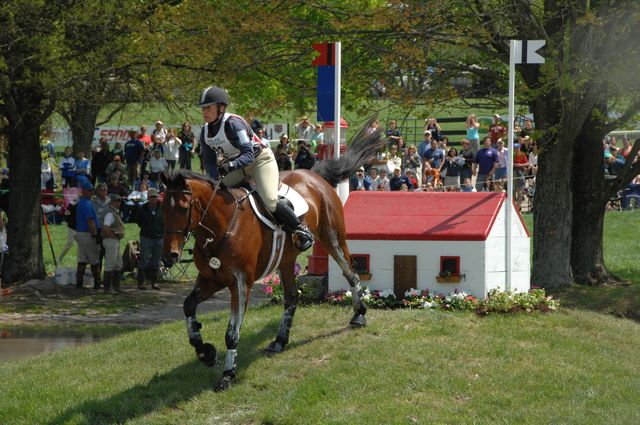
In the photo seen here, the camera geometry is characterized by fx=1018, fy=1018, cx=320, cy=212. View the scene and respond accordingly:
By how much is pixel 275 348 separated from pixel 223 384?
1.13m

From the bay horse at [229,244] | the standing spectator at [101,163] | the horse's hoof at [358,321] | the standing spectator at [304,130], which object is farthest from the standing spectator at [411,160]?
the horse's hoof at [358,321]

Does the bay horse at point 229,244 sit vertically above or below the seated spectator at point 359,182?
below

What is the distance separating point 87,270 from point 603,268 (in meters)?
10.6

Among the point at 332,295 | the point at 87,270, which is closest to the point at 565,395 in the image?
the point at 332,295

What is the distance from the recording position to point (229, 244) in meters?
9.77

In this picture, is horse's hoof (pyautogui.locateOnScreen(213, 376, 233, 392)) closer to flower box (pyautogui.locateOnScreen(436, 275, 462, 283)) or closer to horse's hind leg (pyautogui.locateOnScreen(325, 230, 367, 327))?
horse's hind leg (pyautogui.locateOnScreen(325, 230, 367, 327))

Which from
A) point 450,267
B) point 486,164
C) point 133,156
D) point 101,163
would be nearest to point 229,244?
point 450,267

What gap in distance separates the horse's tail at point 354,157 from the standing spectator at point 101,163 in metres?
17.5

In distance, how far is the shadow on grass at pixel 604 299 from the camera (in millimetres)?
15219

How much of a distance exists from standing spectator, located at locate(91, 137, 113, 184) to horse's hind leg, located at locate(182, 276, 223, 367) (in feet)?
63.9

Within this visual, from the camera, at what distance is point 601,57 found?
15195mm

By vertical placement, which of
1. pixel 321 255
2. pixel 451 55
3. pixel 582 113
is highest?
pixel 451 55

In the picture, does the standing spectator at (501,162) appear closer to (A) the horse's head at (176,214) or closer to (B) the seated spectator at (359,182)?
(B) the seated spectator at (359,182)

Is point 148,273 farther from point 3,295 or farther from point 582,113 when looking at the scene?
point 582,113
